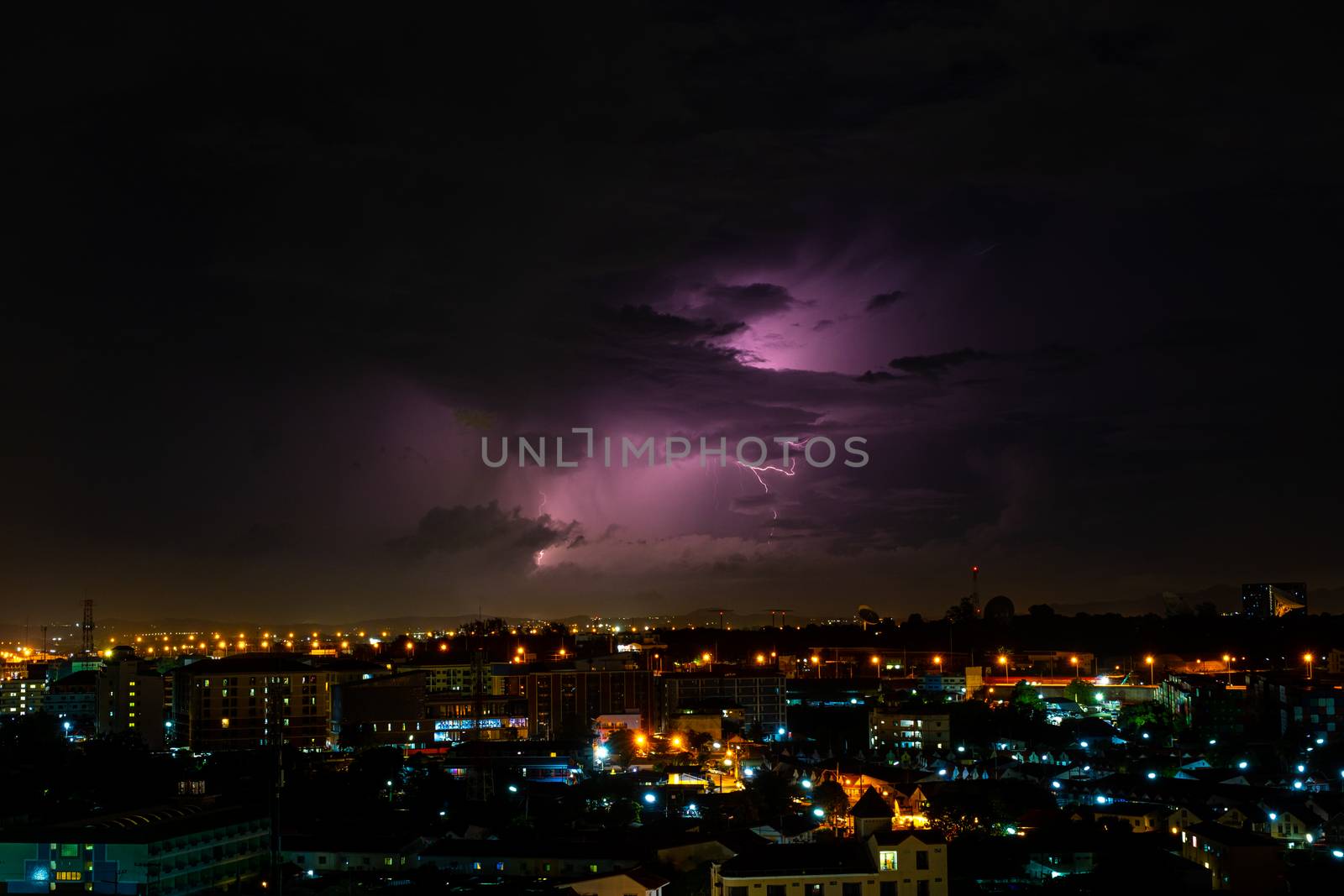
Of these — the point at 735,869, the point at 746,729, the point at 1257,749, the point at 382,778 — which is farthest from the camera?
the point at 746,729

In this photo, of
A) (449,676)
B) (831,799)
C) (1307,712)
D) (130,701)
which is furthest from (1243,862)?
(449,676)

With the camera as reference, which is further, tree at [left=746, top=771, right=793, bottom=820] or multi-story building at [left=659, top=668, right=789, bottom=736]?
multi-story building at [left=659, top=668, right=789, bottom=736]

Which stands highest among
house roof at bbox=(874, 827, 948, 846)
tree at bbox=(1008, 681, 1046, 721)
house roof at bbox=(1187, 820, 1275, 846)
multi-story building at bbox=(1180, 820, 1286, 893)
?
house roof at bbox=(874, 827, 948, 846)

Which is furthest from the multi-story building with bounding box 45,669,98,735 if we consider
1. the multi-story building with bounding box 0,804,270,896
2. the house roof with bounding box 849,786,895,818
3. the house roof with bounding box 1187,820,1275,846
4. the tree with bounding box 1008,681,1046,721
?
the house roof with bounding box 1187,820,1275,846

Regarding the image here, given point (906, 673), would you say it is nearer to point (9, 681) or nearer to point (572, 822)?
point (572, 822)

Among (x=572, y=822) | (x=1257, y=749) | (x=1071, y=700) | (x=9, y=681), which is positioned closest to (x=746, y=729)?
(x=1071, y=700)

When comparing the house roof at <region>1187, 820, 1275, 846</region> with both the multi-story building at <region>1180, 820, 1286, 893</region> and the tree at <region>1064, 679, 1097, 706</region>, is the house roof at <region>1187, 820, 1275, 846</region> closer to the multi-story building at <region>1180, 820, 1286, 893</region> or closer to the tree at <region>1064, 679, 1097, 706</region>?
the multi-story building at <region>1180, 820, 1286, 893</region>

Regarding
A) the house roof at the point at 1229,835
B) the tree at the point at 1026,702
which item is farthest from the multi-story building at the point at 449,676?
the house roof at the point at 1229,835
